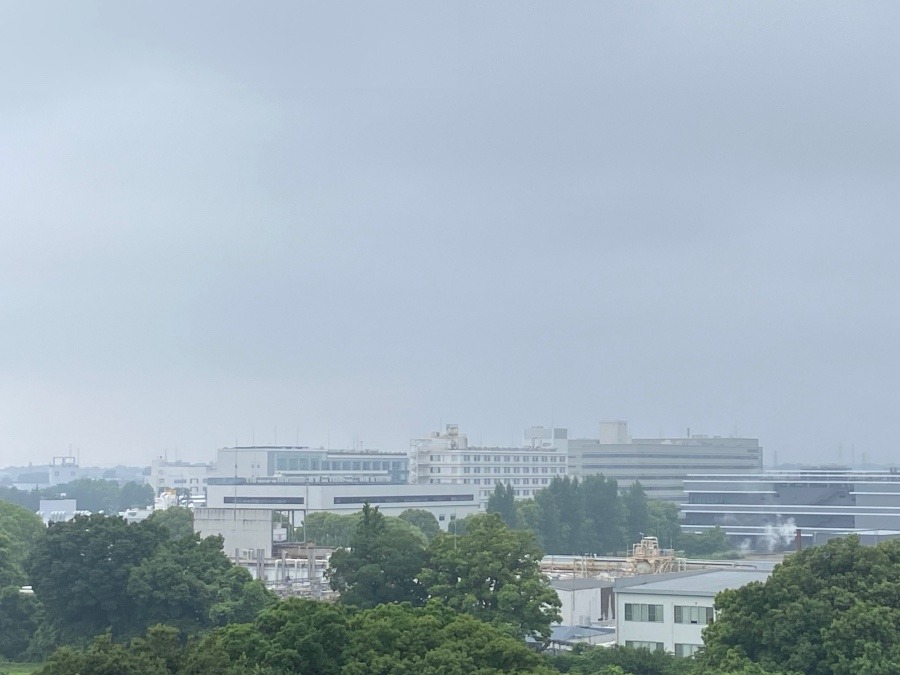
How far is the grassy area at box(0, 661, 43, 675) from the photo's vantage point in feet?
142

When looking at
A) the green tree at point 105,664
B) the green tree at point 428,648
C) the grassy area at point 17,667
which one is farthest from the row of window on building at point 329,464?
the green tree at point 105,664

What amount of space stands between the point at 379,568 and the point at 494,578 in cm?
428

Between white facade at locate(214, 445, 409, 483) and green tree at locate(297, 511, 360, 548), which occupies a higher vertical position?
white facade at locate(214, 445, 409, 483)

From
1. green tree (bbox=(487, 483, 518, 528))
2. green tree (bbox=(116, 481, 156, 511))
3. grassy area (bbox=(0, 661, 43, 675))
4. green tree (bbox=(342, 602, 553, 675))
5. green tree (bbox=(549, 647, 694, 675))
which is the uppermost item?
green tree (bbox=(116, 481, 156, 511))

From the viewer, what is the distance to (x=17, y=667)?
151 ft

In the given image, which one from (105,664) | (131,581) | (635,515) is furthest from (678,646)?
(635,515)

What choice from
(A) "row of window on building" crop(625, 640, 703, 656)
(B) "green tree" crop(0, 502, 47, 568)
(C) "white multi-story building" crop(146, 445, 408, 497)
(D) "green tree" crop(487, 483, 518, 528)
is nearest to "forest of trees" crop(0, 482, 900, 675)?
(A) "row of window on building" crop(625, 640, 703, 656)

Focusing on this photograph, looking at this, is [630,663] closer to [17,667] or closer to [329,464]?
[17,667]

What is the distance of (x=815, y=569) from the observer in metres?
34.9

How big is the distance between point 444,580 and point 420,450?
333 feet

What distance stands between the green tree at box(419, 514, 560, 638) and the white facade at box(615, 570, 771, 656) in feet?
15.3

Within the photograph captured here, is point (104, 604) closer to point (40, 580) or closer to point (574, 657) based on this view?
point (40, 580)

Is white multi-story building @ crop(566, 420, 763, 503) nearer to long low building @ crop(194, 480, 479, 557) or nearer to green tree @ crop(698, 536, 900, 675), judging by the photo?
long low building @ crop(194, 480, 479, 557)

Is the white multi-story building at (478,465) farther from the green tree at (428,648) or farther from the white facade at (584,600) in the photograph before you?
the green tree at (428,648)
